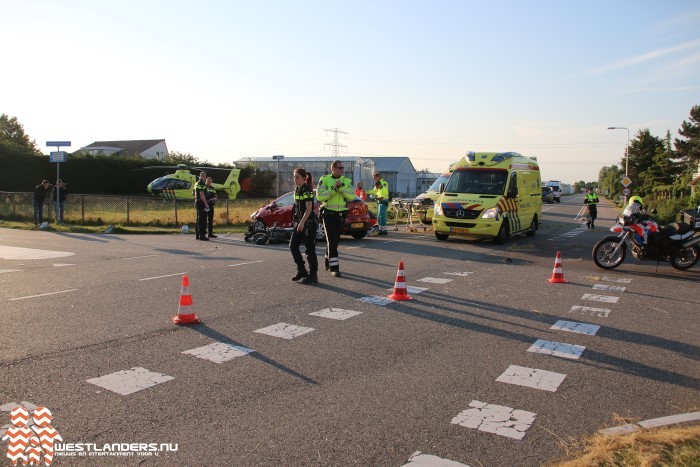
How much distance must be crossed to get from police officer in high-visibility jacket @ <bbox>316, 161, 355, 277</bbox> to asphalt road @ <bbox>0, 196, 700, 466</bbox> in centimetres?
55

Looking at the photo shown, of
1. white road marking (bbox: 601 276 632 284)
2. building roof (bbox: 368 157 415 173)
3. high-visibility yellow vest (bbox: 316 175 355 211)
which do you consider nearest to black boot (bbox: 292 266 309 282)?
high-visibility yellow vest (bbox: 316 175 355 211)

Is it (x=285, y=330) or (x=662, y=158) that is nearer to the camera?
(x=285, y=330)

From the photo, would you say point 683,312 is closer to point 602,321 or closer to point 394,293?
point 602,321

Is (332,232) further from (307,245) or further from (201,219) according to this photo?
(201,219)

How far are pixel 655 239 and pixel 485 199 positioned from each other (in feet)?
17.2

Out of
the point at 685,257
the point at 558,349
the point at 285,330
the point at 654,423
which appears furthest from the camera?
the point at 685,257

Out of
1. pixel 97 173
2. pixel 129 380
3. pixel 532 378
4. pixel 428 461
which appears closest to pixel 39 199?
pixel 129 380

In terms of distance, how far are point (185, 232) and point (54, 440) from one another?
1692 centimetres

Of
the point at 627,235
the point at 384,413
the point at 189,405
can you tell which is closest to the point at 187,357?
the point at 189,405

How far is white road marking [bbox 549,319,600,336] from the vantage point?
664cm

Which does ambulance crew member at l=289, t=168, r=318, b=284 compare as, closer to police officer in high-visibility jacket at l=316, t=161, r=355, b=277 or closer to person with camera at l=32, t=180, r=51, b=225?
police officer in high-visibility jacket at l=316, t=161, r=355, b=277

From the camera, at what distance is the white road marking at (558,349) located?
18.8 feet

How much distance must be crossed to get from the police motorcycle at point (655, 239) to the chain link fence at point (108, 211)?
15.5 m

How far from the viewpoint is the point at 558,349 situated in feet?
19.4
